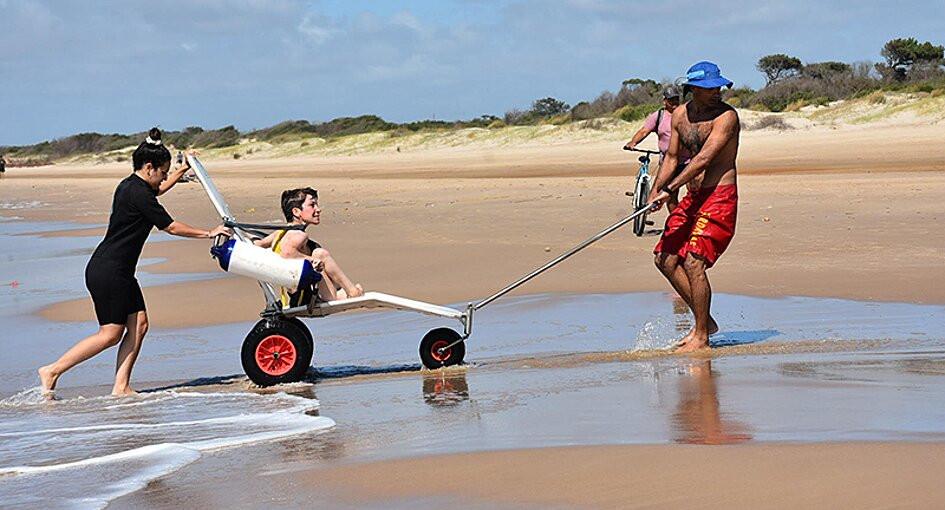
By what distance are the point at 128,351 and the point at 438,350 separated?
1630 mm

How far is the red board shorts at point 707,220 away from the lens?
287 inches

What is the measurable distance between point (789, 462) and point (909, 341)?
10.2 feet

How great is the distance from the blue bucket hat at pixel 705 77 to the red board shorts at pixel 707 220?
573mm

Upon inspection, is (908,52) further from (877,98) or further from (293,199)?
(293,199)

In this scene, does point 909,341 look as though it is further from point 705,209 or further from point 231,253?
point 231,253

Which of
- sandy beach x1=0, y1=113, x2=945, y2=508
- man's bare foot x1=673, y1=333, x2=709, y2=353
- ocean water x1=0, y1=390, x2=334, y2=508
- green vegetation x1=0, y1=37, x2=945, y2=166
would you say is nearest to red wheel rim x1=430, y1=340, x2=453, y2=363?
sandy beach x1=0, y1=113, x2=945, y2=508

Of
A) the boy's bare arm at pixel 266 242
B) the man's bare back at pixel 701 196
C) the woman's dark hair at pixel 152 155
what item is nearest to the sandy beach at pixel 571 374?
the man's bare back at pixel 701 196

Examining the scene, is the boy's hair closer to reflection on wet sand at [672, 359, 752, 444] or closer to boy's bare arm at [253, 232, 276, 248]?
boy's bare arm at [253, 232, 276, 248]

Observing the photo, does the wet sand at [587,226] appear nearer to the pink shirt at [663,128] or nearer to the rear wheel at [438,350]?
the pink shirt at [663,128]

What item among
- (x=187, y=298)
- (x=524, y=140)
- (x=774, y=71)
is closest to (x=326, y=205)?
(x=187, y=298)

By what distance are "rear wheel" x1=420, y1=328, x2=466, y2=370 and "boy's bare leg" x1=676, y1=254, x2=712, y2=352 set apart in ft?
3.99

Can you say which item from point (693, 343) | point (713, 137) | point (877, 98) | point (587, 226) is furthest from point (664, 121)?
point (877, 98)

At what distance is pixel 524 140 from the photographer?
42.1 m

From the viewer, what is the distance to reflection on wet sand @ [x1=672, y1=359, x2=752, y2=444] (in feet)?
14.8
